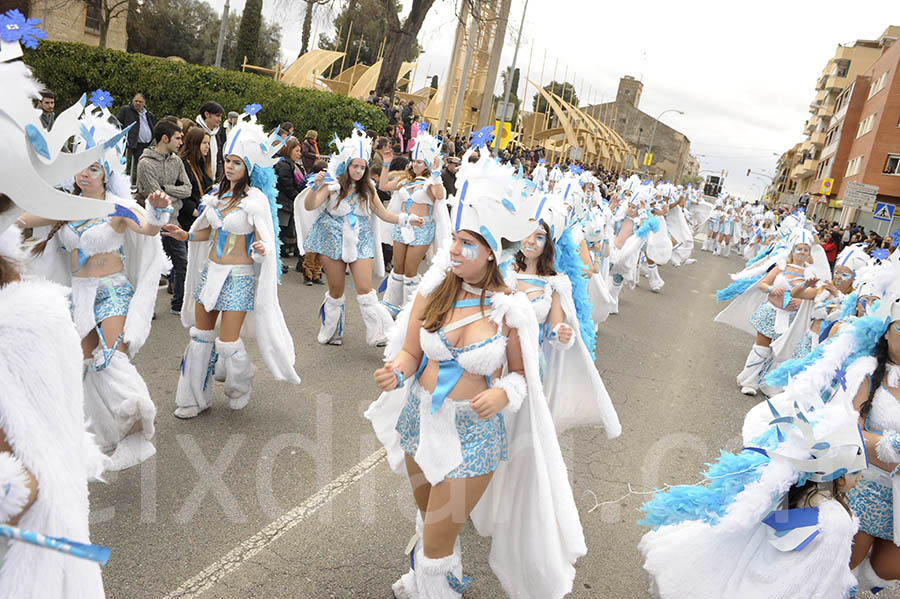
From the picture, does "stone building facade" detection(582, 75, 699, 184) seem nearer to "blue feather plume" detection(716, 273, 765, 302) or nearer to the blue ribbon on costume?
"blue feather plume" detection(716, 273, 765, 302)

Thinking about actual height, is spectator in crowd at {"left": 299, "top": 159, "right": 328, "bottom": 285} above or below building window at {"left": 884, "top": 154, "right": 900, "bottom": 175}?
below

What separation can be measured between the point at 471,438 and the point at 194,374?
9.00 ft

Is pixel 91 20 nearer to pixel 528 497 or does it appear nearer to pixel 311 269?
pixel 311 269

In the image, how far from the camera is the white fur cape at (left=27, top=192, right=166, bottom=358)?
3.99 metres

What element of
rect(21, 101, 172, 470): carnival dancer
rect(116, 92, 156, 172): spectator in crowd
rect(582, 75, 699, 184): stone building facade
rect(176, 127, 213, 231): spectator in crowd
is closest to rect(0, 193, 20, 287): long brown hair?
rect(21, 101, 172, 470): carnival dancer

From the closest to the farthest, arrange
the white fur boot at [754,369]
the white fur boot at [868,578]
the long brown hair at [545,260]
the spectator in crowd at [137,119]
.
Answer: the white fur boot at [868,578]
the long brown hair at [545,260]
the white fur boot at [754,369]
the spectator in crowd at [137,119]

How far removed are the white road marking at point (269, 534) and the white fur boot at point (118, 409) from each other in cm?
95

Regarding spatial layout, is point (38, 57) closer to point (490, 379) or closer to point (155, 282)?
point (155, 282)

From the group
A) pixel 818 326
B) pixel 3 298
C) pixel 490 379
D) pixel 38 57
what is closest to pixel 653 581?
pixel 490 379

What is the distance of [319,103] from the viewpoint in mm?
15906

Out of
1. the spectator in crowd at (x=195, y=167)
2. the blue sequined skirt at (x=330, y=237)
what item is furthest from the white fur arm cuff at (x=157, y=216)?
the spectator in crowd at (x=195, y=167)

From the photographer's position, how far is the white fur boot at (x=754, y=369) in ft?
25.8

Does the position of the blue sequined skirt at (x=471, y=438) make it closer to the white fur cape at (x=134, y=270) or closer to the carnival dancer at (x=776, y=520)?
the carnival dancer at (x=776, y=520)

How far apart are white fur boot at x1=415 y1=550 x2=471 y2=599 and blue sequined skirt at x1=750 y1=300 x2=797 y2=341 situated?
19.1ft
